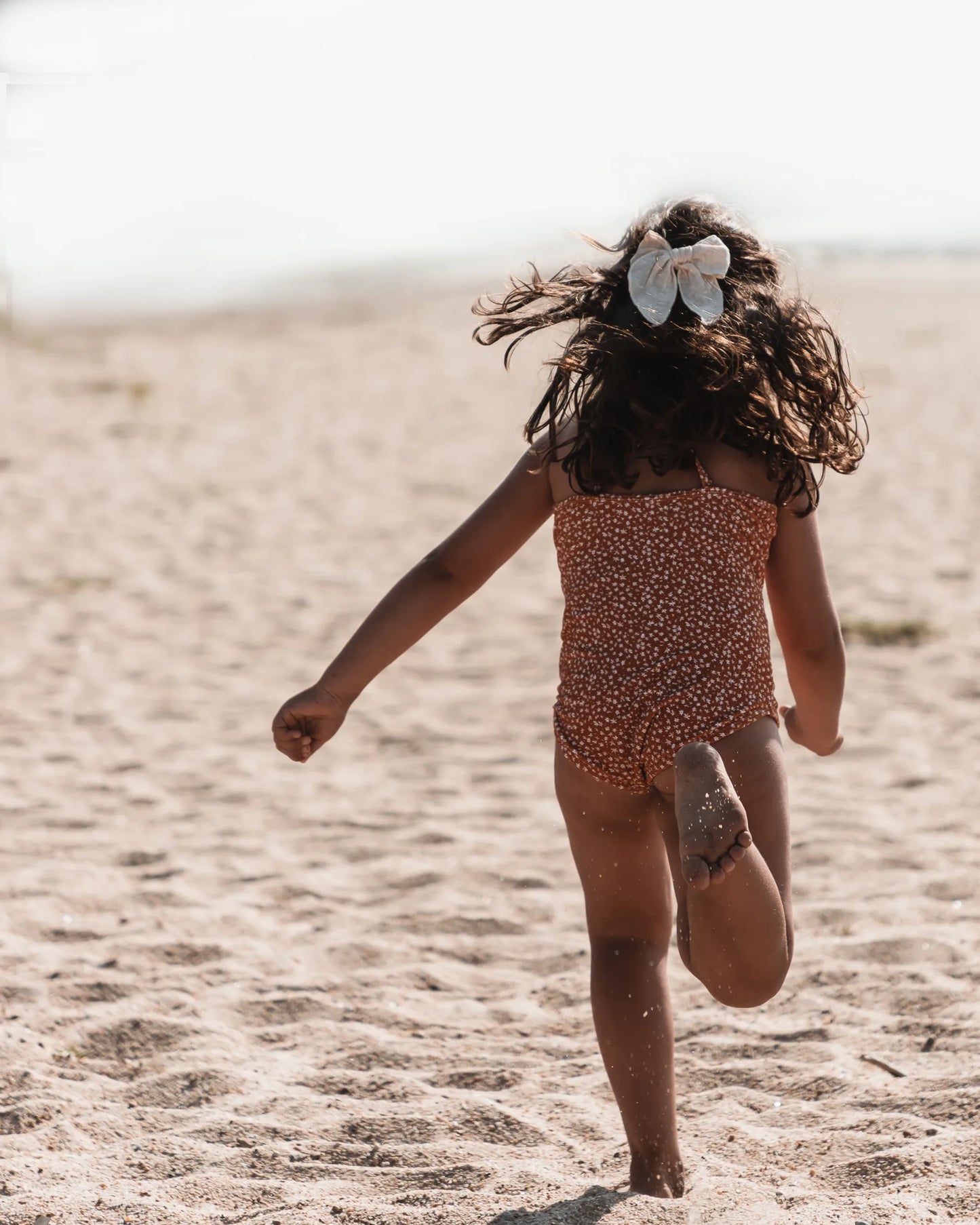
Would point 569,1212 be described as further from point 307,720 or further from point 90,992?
point 90,992

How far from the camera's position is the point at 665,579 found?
242cm

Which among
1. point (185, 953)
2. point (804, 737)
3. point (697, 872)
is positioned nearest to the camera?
point (697, 872)

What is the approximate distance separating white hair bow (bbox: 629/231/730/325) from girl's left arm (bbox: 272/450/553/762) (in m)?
0.34

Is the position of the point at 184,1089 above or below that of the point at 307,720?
below

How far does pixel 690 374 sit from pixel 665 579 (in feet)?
1.14

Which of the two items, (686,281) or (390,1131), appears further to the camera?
(390,1131)

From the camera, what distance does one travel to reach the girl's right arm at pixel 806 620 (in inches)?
99.6

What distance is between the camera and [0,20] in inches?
1058

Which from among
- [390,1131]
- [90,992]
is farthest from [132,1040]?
[390,1131]

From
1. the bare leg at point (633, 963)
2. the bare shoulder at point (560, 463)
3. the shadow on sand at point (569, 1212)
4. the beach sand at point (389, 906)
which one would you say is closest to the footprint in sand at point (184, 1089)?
the beach sand at point (389, 906)

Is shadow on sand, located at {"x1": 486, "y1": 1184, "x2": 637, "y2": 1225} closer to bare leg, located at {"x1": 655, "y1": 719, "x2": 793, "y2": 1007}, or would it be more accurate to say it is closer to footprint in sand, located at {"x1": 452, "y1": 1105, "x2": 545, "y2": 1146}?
footprint in sand, located at {"x1": 452, "y1": 1105, "x2": 545, "y2": 1146}

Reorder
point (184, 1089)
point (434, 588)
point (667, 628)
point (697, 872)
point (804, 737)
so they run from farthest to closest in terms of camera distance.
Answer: point (184, 1089), point (804, 737), point (434, 588), point (667, 628), point (697, 872)

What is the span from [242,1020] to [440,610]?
1.38 metres

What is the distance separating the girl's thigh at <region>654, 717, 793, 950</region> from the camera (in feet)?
7.74
